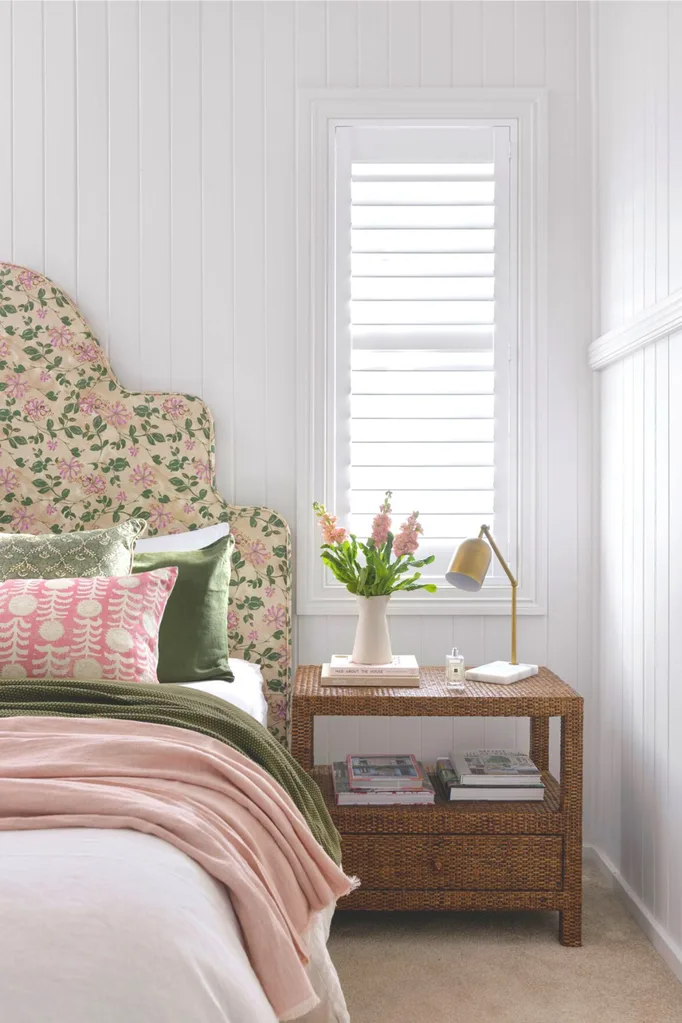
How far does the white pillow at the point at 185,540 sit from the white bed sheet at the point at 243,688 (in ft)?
1.21

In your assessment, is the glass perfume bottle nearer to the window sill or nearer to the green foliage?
the green foliage

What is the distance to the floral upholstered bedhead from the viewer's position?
2.79 meters

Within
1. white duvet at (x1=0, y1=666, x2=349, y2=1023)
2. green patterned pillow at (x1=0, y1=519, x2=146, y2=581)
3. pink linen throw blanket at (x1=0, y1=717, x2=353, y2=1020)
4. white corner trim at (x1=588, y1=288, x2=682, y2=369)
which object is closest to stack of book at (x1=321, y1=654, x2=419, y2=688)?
green patterned pillow at (x1=0, y1=519, x2=146, y2=581)

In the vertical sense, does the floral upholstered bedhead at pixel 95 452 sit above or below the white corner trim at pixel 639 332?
below

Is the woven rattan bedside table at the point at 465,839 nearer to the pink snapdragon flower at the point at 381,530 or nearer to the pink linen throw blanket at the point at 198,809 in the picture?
the pink snapdragon flower at the point at 381,530

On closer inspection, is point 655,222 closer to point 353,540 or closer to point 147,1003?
point 353,540

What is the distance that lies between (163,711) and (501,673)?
1.09 metres

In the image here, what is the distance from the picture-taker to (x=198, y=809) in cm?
137

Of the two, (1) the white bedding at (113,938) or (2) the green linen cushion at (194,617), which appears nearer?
(1) the white bedding at (113,938)

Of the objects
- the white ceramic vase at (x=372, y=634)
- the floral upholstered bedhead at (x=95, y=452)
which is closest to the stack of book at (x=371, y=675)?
the white ceramic vase at (x=372, y=634)

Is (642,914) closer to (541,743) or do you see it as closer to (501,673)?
(541,743)

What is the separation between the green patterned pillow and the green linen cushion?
0.10 metres

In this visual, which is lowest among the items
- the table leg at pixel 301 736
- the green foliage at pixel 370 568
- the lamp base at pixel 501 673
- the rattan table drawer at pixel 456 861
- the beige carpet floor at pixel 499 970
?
the beige carpet floor at pixel 499 970

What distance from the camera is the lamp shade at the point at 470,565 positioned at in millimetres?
2432
